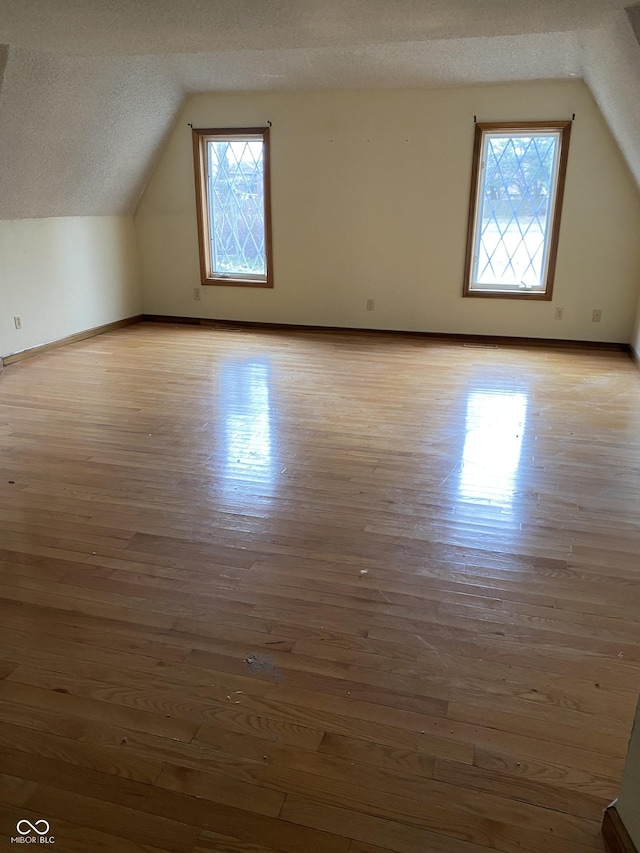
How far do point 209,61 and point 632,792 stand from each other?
6014mm

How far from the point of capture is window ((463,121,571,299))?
18.7 ft

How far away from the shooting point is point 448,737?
62.5 inches

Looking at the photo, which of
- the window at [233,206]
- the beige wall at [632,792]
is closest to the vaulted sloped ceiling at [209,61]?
the window at [233,206]

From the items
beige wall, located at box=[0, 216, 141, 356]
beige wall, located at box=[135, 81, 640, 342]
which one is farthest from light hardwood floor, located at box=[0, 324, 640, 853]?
beige wall, located at box=[135, 81, 640, 342]

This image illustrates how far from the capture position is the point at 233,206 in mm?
6633

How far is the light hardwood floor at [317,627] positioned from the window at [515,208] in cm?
243

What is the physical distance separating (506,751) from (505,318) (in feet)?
16.8

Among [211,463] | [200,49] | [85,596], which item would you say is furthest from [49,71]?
[85,596]

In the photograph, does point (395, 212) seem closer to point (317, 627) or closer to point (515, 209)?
point (515, 209)

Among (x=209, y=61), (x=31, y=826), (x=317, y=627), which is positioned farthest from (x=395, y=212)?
(x=31, y=826)

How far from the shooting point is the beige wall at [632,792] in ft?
4.05

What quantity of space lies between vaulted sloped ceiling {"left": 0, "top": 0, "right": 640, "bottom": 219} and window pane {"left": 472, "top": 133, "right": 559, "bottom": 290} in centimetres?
57

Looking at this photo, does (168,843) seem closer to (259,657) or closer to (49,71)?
(259,657)

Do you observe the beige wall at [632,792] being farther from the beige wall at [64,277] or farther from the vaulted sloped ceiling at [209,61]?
the beige wall at [64,277]
